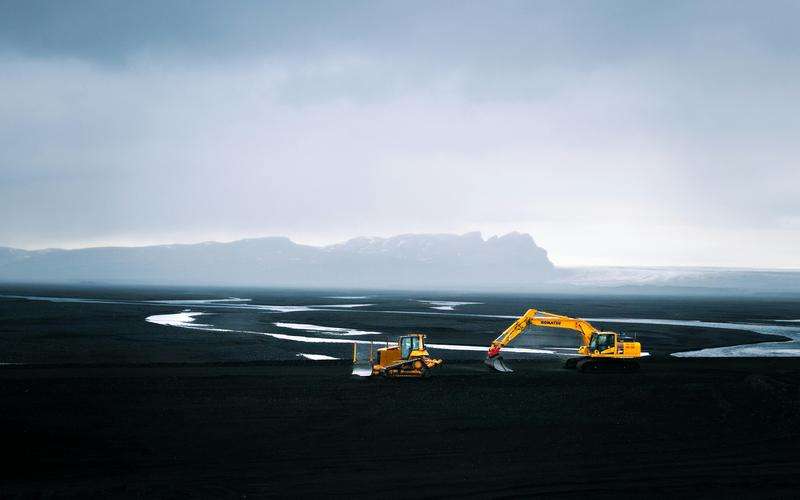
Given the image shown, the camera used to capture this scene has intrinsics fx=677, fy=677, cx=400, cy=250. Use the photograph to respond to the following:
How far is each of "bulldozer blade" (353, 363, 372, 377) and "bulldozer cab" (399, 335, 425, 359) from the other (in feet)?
6.78

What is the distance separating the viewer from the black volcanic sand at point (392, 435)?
17.5m

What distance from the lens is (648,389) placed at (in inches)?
1251

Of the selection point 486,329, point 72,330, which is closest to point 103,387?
point 72,330

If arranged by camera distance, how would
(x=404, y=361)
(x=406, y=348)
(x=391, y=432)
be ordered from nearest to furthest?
(x=391, y=432) → (x=404, y=361) → (x=406, y=348)

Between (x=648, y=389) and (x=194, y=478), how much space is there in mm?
22116

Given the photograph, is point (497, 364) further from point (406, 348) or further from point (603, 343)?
point (406, 348)

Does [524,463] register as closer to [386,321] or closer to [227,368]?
[227,368]

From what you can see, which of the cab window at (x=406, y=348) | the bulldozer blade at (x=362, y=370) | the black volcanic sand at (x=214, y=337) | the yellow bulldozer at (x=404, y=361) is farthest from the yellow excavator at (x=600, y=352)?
the black volcanic sand at (x=214, y=337)

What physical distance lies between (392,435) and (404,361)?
11.3m

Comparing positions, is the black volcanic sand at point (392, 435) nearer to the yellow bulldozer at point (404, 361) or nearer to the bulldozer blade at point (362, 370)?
the yellow bulldozer at point (404, 361)

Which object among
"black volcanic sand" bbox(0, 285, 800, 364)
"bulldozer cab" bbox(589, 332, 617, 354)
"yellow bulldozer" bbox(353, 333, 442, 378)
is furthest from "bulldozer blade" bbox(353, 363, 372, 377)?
"bulldozer cab" bbox(589, 332, 617, 354)

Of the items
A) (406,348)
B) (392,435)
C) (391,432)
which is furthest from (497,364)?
(392,435)

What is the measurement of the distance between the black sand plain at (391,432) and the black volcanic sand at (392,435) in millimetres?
80

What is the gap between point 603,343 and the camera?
123 ft
